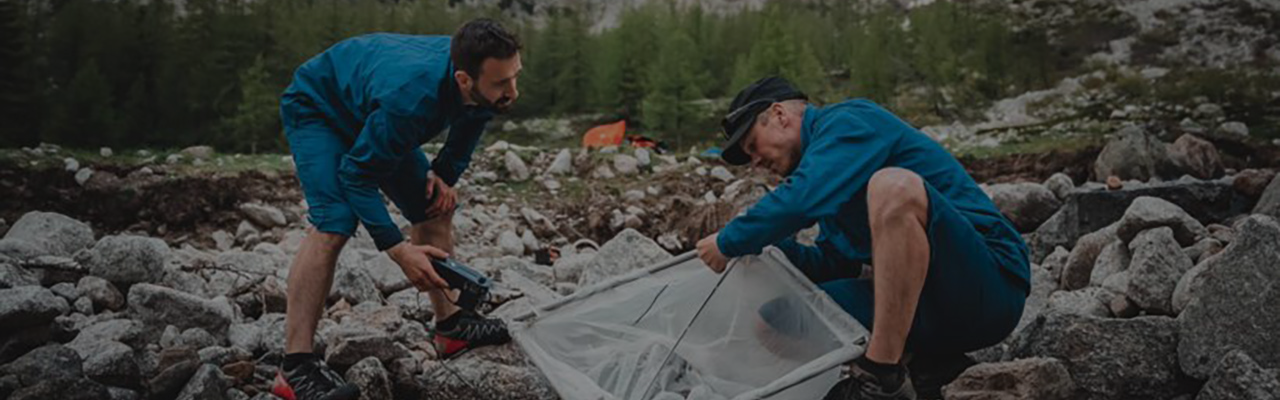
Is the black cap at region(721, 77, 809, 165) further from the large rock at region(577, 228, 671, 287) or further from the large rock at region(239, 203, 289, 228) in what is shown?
the large rock at region(239, 203, 289, 228)

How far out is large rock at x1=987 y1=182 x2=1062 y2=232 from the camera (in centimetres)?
812

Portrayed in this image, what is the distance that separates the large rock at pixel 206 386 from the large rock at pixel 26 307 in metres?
0.75

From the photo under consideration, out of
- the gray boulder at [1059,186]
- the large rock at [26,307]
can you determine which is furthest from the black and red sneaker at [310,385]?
the gray boulder at [1059,186]

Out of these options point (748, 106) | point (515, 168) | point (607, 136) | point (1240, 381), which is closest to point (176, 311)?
point (748, 106)

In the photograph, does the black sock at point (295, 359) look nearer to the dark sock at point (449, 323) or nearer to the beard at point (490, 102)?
the dark sock at point (449, 323)

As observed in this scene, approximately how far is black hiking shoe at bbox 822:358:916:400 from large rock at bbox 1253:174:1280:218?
450 cm

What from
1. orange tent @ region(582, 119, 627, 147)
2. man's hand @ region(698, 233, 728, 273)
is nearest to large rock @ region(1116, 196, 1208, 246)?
man's hand @ region(698, 233, 728, 273)

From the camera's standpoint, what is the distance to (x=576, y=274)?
602cm

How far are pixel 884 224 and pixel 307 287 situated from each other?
5.89ft

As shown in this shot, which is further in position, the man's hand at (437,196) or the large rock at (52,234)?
the large rock at (52,234)

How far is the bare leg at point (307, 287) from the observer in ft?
10.4

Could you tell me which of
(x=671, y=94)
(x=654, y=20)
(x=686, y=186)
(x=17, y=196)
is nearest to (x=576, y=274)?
(x=686, y=186)

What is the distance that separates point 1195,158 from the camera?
998 cm

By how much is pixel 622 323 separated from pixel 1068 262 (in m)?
2.95
